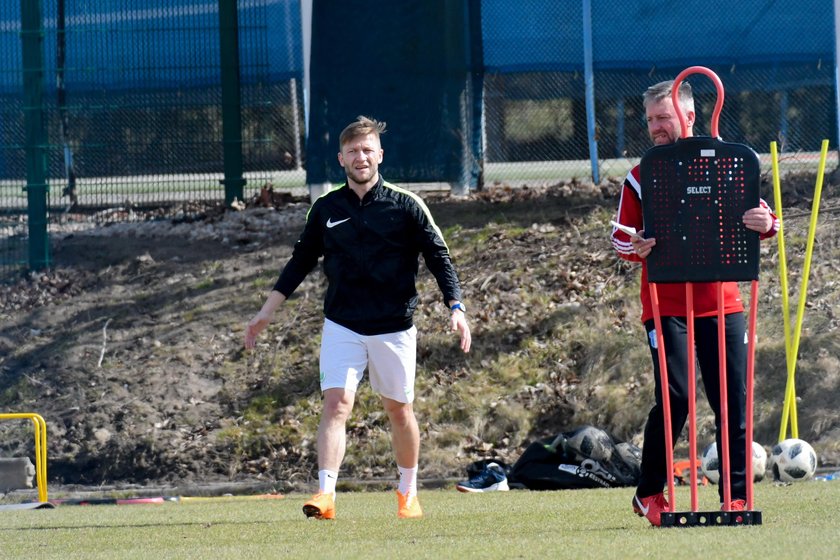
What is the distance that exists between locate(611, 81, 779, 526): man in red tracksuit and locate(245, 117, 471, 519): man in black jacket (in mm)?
1253

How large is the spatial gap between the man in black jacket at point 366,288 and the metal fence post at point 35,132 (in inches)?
299

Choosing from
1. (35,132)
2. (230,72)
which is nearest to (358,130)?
(230,72)

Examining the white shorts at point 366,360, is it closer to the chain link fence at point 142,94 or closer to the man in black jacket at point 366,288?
the man in black jacket at point 366,288

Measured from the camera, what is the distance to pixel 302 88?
46.8 feet

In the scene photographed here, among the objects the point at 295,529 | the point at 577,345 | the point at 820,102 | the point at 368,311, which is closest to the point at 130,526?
the point at 295,529

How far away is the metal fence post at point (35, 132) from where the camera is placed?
1419 cm

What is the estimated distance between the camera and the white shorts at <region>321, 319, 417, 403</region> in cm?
717

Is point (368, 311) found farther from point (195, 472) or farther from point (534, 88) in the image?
point (534, 88)

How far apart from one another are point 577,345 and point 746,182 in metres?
6.42

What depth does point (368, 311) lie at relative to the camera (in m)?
7.18

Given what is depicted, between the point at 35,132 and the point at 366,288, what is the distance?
8.10 metres

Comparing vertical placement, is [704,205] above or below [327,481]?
above

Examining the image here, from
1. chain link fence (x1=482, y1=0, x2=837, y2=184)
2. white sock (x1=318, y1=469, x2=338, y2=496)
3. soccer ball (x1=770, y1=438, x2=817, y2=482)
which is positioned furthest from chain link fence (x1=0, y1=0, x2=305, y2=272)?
white sock (x1=318, y1=469, x2=338, y2=496)

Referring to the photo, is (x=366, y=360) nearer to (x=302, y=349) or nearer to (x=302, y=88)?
(x=302, y=349)
